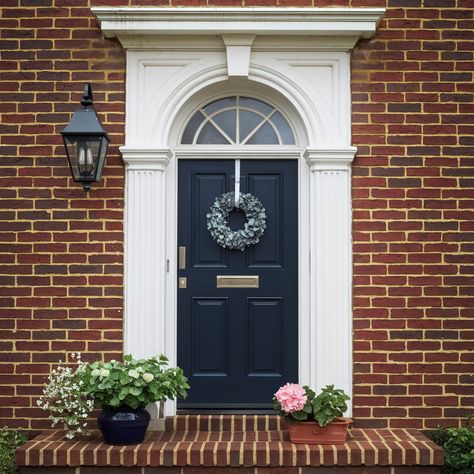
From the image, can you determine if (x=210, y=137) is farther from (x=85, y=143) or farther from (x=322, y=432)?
(x=322, y=432)

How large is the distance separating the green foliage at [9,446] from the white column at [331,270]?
2.34 m

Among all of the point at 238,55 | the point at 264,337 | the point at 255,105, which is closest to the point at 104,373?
the point at 264,337

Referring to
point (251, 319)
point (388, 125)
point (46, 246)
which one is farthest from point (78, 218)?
point (388, 125)

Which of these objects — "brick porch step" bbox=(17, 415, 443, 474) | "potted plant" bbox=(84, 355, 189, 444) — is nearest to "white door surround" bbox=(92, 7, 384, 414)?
"potted plant" bbox=(84, 355, 189, 444)

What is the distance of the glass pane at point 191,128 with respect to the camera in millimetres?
6281

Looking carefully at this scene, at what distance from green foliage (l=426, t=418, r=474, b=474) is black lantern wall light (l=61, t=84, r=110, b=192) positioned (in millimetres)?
3370

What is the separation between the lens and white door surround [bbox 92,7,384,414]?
586cm

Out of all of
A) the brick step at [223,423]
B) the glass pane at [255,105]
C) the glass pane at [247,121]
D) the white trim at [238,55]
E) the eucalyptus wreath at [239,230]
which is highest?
the white trim at [238,55]

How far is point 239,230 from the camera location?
6164 mm

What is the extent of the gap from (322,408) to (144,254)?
1846 mm

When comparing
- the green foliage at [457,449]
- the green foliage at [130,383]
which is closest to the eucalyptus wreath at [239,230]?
the green foliage at [130,383]

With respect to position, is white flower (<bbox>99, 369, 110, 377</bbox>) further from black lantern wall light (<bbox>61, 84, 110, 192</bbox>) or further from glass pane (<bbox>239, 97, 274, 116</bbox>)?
glass pane (<bbox>239, 97, 274, 116</bbox>)

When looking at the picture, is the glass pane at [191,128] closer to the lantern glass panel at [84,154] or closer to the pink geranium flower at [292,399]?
the lantern glass panel at [84,154]

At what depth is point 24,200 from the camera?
19.6ft
